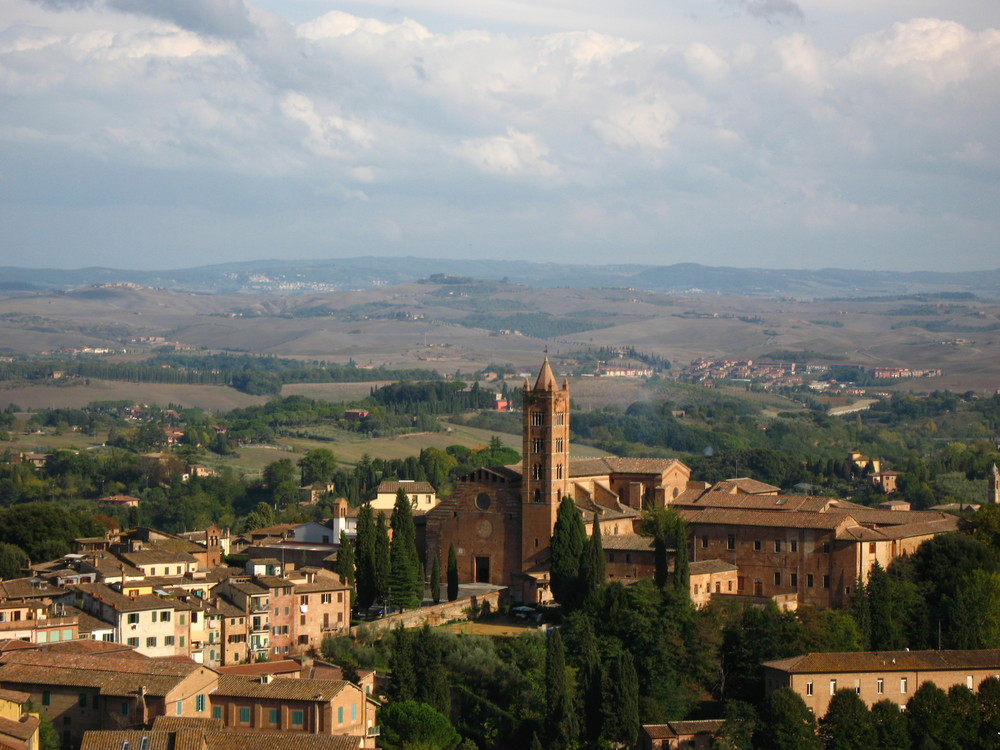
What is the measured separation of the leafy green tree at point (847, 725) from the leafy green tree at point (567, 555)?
1077 cm

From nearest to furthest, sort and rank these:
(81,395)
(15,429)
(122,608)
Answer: (122,608) < (15,429) < (81,395)

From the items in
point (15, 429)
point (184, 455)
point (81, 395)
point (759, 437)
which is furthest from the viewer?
point (81, 395)

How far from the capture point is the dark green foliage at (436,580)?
60.5 metres

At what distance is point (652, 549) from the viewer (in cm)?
5775

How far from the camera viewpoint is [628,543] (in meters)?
58.9

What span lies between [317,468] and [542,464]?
45852 mm

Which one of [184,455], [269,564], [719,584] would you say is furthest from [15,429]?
[719,584]

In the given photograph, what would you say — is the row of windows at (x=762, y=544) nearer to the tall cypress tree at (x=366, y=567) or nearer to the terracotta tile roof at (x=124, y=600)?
the tall cypress tree at (x=366, y=567)

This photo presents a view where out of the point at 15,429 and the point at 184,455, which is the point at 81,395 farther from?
the point at 184,455

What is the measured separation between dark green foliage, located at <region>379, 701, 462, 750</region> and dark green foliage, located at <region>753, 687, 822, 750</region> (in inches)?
326

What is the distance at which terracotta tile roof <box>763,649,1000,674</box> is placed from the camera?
48.4m

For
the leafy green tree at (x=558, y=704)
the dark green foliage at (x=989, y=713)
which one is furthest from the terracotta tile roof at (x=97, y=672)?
the dark green foliage at (x=989, y=713)

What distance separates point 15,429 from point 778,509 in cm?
10097

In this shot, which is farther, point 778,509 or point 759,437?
point 759,437
